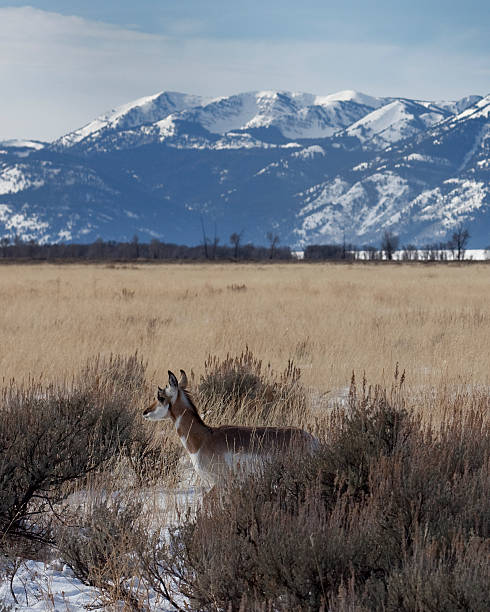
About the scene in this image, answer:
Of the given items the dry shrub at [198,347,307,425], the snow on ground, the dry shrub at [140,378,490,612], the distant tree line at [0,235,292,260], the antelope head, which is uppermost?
the distant tree line at [0,235,292,260]

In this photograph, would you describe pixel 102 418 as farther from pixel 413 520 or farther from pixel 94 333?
pixel 94 333

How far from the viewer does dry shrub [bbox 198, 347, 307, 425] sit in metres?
6.82

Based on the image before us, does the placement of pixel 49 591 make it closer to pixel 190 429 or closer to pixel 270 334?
pixel 190 429

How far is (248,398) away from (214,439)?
122 inches

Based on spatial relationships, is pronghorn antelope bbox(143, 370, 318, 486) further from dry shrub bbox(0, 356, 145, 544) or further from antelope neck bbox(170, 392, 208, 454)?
dry shrub bbox(0, 356, 145, 544)

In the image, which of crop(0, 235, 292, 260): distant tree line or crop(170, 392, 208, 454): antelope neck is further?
crop(0, 235, 292, 260): distant tree line

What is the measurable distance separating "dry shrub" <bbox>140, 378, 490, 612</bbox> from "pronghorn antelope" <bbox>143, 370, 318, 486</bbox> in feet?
1.91

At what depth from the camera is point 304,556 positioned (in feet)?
8.72

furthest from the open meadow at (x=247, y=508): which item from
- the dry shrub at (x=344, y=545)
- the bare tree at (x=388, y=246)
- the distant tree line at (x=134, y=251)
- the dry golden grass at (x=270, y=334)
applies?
the distant tree line at (x=134, y=251)

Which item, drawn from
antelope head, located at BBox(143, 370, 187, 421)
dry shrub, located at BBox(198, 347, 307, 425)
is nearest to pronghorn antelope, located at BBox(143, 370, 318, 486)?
antelope head, located at BBox(143, 370, 187, 421)

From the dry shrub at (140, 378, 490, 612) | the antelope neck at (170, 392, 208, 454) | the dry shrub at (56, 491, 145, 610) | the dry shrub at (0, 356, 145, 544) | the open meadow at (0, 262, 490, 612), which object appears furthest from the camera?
the antelope neck at (170, 392, 208, 454)

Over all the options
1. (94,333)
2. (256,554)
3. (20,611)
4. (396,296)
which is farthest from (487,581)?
(396,296)

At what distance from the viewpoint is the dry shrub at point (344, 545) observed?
2461 millimetres

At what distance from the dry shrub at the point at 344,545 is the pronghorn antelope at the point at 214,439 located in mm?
581
